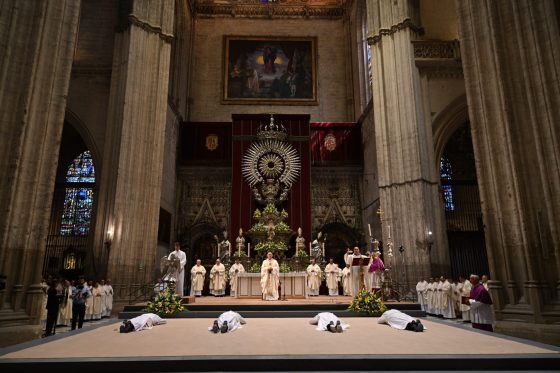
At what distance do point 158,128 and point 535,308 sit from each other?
1329 cm

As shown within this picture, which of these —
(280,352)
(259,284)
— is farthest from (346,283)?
(280,352)

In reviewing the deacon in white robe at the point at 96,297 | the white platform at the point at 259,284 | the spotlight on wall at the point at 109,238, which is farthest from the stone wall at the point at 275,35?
the deacon in white robe at the point at 96,297

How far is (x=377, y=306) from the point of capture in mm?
9469

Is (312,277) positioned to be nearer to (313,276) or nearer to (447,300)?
(313,276)

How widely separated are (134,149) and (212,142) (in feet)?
25.0

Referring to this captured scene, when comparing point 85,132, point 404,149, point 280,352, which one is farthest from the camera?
point 85,132

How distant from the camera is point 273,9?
82.5ft

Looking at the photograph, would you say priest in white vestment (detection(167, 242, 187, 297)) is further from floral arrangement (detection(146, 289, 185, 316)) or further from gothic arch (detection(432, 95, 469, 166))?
gothic arch (detection(432, 95, 469, 166))

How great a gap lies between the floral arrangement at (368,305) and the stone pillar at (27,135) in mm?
6833

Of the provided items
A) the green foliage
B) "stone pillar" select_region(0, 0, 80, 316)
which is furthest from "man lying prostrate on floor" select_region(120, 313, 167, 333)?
the green foliage

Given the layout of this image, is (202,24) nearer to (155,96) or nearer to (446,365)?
(155,96)

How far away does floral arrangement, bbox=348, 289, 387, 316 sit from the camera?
9422mm

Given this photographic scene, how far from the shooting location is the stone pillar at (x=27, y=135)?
248 inches

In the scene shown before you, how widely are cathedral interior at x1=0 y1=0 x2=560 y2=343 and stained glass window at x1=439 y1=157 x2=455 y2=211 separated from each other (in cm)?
9
